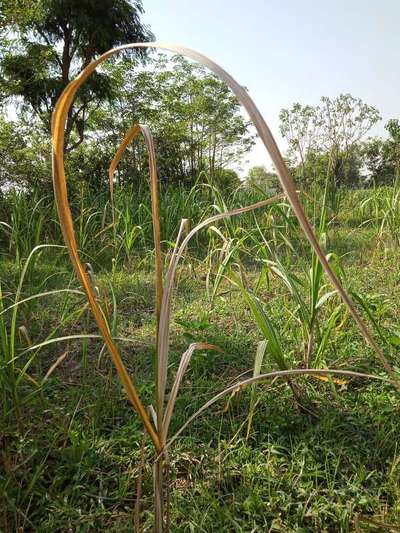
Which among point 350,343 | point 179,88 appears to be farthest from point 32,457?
point 179,88

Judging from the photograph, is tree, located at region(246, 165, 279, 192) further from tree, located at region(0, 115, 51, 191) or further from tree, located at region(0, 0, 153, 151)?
tree, located at region(0, 0, 153, 151)

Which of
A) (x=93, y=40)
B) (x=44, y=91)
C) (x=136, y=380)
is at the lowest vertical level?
(x=136, y=380)

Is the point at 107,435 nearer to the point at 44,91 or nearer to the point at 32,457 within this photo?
the point at 32,457

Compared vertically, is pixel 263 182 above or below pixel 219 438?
above

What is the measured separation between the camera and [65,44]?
898 cm

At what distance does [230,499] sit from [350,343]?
0.74 meters

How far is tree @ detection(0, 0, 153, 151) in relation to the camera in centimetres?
790

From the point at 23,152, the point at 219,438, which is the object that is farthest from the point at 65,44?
the point at 219,438

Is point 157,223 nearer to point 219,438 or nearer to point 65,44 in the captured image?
point 219,438

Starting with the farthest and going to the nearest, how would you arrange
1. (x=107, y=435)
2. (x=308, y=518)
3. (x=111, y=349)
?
(x=107, y=435) → (x=308, y=518) → (x=111, y=349)

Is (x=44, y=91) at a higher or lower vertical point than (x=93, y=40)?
lower

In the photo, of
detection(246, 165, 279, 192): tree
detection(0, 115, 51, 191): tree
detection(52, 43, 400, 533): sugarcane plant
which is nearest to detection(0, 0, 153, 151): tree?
detection(0, 115, 51, 191): tree

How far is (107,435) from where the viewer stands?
1.00m

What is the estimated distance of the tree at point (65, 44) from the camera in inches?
311
